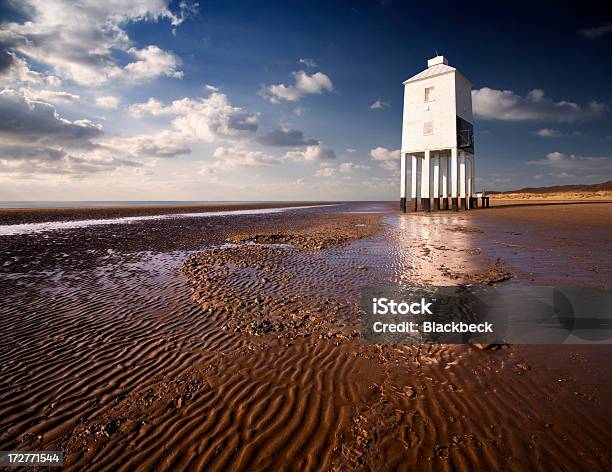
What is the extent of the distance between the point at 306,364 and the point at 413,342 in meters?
2.25

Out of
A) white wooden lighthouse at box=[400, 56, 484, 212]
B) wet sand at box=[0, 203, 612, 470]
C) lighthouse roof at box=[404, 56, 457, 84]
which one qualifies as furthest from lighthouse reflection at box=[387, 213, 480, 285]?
lighthouse roof at box=[404, 56, 457, 84]

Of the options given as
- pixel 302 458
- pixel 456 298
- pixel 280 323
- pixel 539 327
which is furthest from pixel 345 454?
pixel 456 298

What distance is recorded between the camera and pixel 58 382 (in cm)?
449

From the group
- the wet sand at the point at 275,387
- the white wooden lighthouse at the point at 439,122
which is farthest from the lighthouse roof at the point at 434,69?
the wet sand at the point at 275,387

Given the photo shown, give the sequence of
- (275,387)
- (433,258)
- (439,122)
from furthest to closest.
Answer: (439,122), (433,258), (275,387)

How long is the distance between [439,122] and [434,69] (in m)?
6.80

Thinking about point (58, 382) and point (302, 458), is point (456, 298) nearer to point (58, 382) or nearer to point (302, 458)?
point (302, 458)

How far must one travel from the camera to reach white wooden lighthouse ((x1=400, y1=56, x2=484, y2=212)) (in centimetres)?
3120

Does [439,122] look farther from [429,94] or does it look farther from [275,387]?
[275,387]

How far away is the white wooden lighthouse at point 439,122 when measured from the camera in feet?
102

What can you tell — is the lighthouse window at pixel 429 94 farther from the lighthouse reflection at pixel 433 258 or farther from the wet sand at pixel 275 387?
the wet sand at pixel 275 387

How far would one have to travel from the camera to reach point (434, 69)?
107 feet

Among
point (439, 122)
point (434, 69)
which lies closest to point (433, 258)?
point (439, 122)

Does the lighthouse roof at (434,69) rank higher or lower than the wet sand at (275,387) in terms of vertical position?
higher
